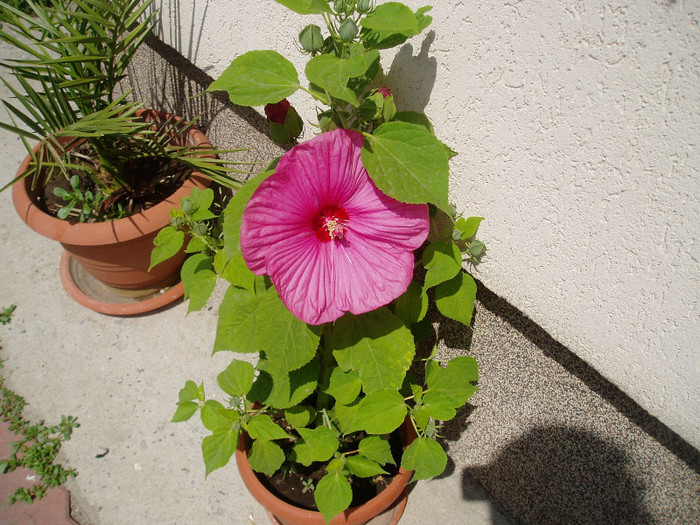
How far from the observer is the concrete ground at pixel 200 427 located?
1257 mm

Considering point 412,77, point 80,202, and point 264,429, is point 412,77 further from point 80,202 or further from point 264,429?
point 80,202

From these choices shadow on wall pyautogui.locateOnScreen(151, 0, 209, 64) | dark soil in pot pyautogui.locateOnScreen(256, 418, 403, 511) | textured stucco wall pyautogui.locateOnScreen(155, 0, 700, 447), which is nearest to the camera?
textured stucco wall pyautogui.locateOnScreen(155, 0, 700, 447)

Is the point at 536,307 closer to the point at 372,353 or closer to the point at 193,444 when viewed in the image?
the point at 372,353

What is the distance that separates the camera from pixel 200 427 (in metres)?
1.81

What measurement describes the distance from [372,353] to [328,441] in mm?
265

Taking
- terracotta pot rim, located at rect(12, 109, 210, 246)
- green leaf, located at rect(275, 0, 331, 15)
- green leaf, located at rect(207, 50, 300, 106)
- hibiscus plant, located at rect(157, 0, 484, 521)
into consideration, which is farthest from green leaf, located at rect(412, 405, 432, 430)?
terracotta pot rim, located at rect(12, 109, 210, 246)

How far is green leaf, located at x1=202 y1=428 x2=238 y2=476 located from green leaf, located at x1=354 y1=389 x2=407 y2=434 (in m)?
0.32

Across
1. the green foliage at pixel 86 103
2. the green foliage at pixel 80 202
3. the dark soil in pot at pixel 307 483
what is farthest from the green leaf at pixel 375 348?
the green foliage at pixel 80 202

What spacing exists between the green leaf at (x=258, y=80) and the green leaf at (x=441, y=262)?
49cm

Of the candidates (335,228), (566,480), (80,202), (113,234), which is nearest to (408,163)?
(335,228)

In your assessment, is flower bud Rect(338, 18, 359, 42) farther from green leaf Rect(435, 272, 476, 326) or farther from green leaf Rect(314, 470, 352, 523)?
green leaf Rect(314, 470, 352, 523)

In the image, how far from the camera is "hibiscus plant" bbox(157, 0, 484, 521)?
81cm

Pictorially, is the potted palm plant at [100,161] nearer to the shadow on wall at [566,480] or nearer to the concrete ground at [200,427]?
the concrete ground at [200,427]

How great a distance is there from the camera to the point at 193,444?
5.83 ft
